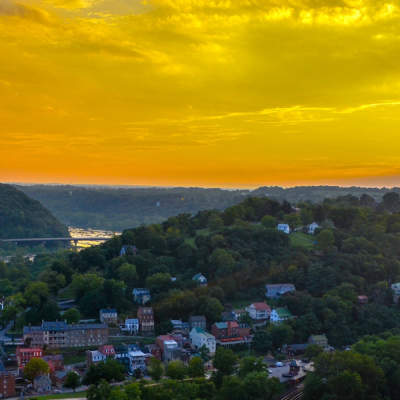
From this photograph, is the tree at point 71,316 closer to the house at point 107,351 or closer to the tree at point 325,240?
the house at point 107,351

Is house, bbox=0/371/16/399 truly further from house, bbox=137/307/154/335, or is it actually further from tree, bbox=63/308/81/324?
house, bbox=137/307/154/335

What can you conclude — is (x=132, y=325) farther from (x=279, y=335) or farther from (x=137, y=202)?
(x=137, y=202)

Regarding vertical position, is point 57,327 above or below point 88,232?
→ below

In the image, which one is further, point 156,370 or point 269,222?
point 269,222

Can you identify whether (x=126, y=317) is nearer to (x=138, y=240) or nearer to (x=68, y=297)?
(x=68, y=297)

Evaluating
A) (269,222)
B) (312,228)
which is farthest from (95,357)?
(312,228)

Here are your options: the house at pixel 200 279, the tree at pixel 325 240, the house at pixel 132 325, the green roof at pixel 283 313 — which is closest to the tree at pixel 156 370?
the house at pixel 132 325
